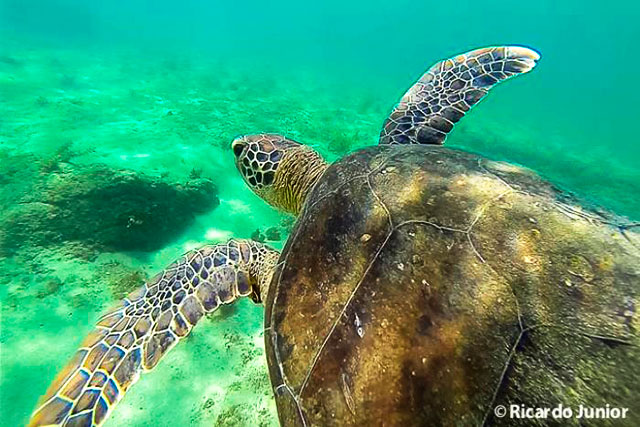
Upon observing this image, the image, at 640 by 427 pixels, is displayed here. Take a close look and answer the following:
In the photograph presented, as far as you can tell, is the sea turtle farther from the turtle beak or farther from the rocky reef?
the rocky reef

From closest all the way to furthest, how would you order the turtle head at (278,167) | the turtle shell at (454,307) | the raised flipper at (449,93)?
the turtle shell at (454,307)
the turtle head at (278,167)
the raised flipper at (449,93)

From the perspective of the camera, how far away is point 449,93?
13.6ft

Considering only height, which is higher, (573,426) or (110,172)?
(573,426)

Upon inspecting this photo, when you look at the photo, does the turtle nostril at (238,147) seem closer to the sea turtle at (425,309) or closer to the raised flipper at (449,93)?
the sea turtle at (425,309)

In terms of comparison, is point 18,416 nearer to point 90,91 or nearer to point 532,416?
point 532,416

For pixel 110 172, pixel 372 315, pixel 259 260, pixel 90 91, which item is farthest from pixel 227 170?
pixel 90 91

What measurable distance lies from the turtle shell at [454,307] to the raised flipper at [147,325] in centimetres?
75

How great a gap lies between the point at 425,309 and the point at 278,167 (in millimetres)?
2374

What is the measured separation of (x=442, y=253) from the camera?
5.54 ft

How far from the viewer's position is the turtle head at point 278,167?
3439mm

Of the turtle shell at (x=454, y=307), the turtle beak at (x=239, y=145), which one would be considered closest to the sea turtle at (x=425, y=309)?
the turtle shell at (x=454, y=307)

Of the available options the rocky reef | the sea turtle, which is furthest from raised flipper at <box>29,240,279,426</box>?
the rocky reef

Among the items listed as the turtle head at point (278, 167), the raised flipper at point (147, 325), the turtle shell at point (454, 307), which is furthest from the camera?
the turtle head at point (278, 167)

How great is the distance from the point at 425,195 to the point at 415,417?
3.64 ft
